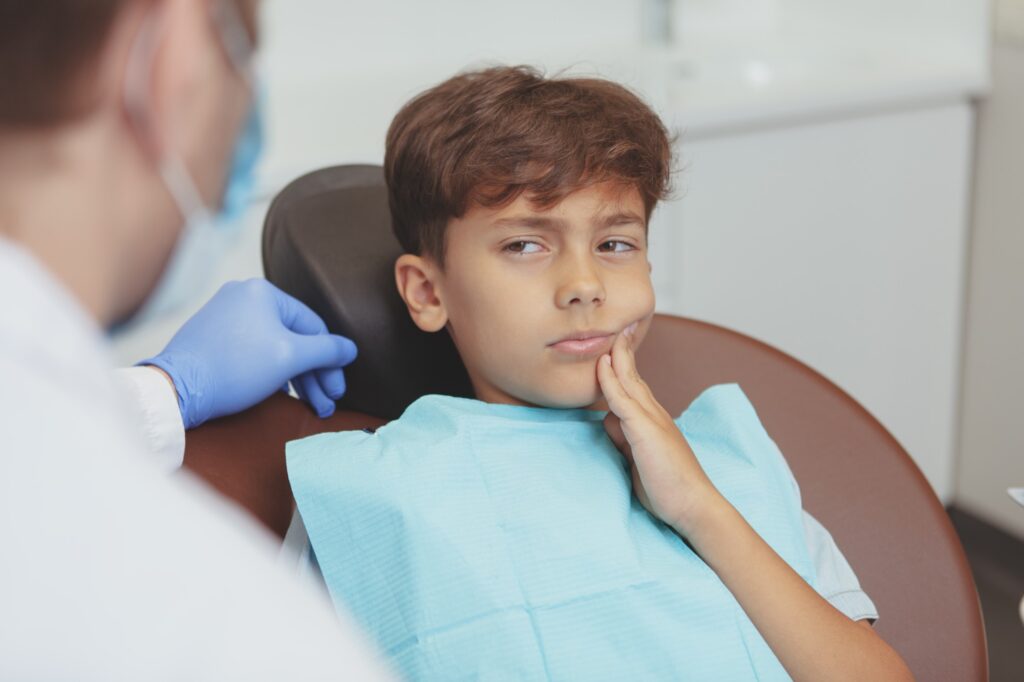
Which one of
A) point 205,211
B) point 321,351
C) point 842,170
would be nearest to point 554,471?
point 321,351

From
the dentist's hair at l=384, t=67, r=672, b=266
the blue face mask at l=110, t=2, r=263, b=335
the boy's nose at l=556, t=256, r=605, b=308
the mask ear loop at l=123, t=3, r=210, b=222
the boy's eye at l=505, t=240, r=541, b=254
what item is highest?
the mask ear loop at l=123, t=3, r=210, b=222

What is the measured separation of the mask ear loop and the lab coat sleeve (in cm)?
58

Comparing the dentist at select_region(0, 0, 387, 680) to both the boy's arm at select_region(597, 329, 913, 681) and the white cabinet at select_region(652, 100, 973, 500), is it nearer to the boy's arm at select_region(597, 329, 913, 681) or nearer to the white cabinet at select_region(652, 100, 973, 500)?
the boy's arm at select_region(597, 329, 913, 681)

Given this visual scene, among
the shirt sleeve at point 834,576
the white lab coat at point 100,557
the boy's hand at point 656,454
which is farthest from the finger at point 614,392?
the white lab coat at point 100,557

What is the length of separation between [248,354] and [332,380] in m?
0.12

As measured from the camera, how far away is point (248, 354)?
4.25ft

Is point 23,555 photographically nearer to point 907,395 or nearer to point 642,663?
point 642,663

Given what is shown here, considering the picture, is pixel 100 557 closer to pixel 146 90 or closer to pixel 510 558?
pixel 146 90

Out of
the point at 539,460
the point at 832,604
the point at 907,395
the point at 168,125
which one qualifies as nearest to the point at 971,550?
the point at 907,395

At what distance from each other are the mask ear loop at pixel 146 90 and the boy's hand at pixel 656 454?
23.9 inches

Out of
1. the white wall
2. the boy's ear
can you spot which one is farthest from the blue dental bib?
the white wall

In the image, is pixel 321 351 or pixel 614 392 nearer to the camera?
pixel 614 392

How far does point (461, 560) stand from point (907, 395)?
1.68 m

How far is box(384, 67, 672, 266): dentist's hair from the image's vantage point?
1.18m
